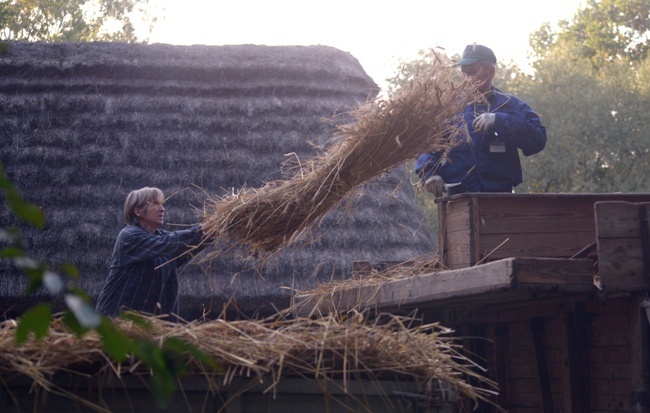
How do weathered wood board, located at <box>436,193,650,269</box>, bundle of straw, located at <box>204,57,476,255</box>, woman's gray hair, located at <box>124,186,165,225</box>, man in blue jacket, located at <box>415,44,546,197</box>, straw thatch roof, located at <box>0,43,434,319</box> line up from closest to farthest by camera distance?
weathered wood board, located at <box>436,193,650,269</box> → bundle of straw, located at <box>204,57,476,255</box> → man in blue jacket, located at <box>415,44,546,197</box> → woman's gray hair, located at <box>124,186,165,225</box> → straw thatch roof, located at <box>0,43,434,319</box>

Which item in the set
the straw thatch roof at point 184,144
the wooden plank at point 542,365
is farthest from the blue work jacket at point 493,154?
the straw thatch roof at point 184,144

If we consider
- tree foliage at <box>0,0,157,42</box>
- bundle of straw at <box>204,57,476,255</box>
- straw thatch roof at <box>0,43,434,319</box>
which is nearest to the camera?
bundle of straw at <box>204,57,476,255</box>

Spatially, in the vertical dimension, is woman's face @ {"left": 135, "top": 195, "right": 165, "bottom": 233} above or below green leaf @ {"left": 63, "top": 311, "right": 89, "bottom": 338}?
below

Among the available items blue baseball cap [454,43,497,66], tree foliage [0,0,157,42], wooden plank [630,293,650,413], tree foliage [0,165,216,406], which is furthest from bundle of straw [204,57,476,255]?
tree foliage [0,0,157,42]

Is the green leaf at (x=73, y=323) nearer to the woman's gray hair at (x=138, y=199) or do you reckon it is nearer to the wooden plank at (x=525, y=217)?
the wooden plank at (x=525, y=217)

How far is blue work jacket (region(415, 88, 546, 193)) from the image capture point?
448 cm

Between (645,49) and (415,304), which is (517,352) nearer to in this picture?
(415,304)

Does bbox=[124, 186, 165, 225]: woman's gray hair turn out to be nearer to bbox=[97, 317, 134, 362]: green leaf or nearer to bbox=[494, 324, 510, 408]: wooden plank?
bbox=[494, 324, 510, 408]: wooden plank

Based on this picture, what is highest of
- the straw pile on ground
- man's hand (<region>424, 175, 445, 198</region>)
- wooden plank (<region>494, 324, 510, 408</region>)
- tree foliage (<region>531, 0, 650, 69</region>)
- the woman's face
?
tree foliage (<region>531, 0, 650, 69</region>)

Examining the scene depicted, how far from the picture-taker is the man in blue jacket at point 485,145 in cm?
447

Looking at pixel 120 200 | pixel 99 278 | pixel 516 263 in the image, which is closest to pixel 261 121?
pixel 120 200

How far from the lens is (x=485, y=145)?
455 cm

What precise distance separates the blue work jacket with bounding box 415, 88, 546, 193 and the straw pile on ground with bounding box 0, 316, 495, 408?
2008 mm

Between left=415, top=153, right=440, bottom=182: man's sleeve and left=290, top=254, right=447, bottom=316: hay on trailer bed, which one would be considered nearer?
A: left=290, top=254, right=447, bottom=316: hay on trailer bed
